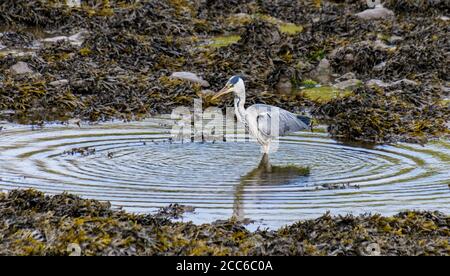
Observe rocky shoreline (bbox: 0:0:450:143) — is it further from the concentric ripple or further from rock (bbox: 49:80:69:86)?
the concentric ripple

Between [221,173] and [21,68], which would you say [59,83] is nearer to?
[21,68]

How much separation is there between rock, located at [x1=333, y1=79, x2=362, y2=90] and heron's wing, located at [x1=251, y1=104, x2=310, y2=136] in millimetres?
3297

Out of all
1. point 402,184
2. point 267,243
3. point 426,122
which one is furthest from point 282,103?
point 267,243

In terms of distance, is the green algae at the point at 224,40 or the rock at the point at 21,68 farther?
the green algae at the point at 224,40

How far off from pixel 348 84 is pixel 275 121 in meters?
3.80

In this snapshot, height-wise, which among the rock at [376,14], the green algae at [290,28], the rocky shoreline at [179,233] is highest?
the rock at [376,14]

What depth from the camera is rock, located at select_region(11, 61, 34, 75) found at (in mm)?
14117

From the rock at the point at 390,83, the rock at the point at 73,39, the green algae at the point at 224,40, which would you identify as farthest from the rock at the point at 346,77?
the rock at the point at 73,39

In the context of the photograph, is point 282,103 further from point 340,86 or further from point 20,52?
point 20,52

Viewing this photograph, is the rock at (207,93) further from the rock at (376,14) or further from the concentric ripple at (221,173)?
the rock at (376,14)

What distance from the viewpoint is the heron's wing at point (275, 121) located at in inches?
447

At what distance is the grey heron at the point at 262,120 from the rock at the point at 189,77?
282 cm

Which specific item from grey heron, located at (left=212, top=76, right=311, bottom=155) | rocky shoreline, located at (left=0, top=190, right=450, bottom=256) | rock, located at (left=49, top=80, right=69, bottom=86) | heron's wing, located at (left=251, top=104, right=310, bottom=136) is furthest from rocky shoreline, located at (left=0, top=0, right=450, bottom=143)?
rocky shoreline, located at (left=0, top=190, right=450, bottom=256)

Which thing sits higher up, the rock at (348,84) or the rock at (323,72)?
the rock at (323,72)
